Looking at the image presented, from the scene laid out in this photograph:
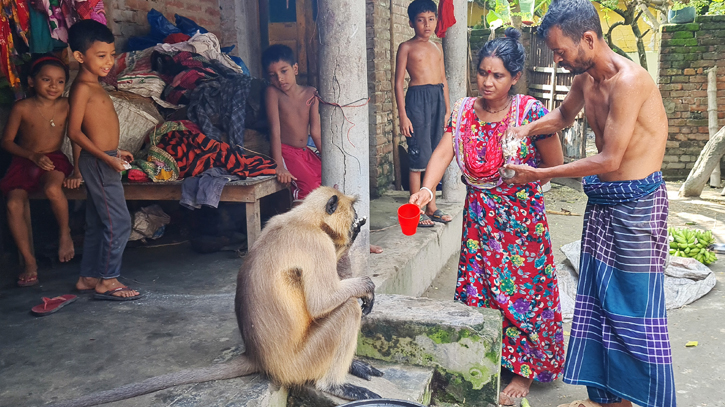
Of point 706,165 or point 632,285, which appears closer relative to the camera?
point 632,285

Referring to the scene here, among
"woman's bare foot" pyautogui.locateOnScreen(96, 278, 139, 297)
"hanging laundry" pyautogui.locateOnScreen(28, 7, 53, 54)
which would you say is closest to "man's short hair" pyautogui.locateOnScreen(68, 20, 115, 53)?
"hanging laundry" pyautogui.locateOnScreen(28, 7, 53, 54)

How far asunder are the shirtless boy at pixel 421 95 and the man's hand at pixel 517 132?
9.38 ft

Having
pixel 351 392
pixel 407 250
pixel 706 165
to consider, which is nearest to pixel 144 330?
pixel 351 392

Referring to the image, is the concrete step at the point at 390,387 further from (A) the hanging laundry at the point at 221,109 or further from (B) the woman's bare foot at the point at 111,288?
(A) the hanging laundry at the point at 221,109

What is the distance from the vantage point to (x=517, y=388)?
3.59m

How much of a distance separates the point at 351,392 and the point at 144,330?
1.39 metres

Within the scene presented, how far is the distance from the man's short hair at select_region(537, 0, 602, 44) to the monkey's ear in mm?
1294

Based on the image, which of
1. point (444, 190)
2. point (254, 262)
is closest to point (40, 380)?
point (254, 262)

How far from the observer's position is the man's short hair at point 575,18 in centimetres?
270

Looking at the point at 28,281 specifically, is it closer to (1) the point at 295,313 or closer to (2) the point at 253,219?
(2) the point at 253,219

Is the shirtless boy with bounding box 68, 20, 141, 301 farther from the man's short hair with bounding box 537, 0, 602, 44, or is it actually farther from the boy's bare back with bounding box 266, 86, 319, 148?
the man's short hair with bounding box 537, 0, 602, 44

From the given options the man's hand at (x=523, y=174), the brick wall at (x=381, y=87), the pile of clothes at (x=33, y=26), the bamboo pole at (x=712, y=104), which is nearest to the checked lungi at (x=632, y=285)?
the man's hand at (x=523, y=174)

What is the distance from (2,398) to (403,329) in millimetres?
1895

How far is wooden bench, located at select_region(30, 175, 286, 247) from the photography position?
4.72 m
